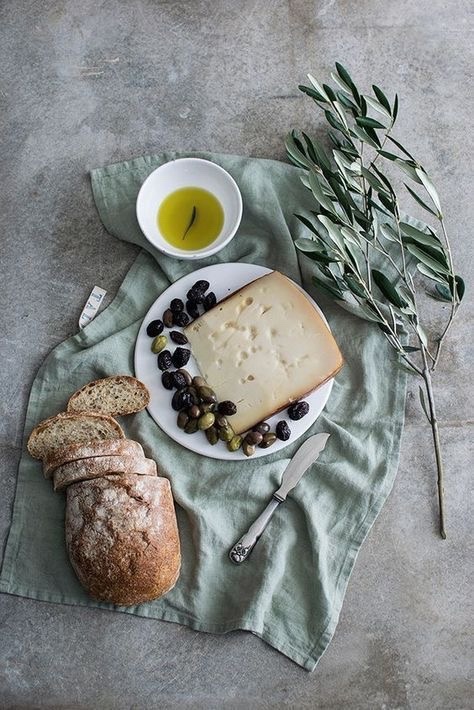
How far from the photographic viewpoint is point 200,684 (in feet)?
7.97

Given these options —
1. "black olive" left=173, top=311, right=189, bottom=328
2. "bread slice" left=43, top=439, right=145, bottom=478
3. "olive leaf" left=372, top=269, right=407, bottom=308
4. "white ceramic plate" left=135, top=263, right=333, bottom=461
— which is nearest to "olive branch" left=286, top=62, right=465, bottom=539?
"olive leaf" left=372, top=269, right=407, bottom=308

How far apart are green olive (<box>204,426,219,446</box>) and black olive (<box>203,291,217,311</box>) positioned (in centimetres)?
40

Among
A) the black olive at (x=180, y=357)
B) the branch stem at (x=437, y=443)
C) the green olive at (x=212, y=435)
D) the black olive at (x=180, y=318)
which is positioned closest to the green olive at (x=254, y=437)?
the green olive at (x=212, y=435)

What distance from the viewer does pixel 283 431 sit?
2.45 metres

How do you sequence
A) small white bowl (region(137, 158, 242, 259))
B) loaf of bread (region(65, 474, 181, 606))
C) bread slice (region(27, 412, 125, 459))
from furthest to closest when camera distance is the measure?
small white bowl (region(137, 158, 242, 259)), bread slice (region(27, 412, 125, 459)), loaf of bread (region(65, 474, 181, 606))

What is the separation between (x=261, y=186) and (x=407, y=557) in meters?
1.32

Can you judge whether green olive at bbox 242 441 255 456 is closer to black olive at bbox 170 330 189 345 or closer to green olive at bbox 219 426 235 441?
green olive at bbox 219 426 235 441

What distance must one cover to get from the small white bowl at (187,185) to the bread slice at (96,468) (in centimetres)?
68

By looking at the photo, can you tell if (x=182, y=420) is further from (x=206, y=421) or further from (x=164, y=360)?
(x=164, y=360)

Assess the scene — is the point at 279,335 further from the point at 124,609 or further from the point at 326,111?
the point at 124,609

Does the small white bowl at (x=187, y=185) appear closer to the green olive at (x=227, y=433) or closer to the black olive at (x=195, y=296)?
the black olive at (x=195, y=296)

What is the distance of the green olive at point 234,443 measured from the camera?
8.04 feet

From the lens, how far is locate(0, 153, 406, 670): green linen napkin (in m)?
2.43

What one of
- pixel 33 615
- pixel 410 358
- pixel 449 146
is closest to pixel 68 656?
pixel 33 615
